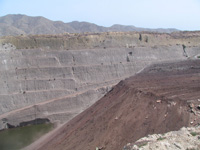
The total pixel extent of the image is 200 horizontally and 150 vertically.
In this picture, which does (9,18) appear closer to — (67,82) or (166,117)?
(67,82)

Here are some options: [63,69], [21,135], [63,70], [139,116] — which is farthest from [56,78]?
[139,116]

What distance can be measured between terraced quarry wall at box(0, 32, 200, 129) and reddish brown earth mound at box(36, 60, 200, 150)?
27.2 feet

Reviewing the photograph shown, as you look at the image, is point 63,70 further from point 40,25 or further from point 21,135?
point 40,25

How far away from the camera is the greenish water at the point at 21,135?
21891mm

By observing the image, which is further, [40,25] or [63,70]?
[40,25]

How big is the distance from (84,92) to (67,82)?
2.92 metres

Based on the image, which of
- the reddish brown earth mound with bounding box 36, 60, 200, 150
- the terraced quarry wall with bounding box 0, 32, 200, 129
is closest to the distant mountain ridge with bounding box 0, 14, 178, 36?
the terraced quarry wall with bounding box 0, 32, 200, 129

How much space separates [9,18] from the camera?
122938 millimetres

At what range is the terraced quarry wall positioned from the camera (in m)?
27.2

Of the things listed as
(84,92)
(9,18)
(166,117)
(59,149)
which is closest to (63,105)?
(84,92)

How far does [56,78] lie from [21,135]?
9231mm

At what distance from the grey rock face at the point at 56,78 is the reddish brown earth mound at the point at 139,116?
7.58 meters

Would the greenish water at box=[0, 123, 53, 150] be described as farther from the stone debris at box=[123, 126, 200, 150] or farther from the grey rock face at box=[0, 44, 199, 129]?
the stone debris at box=[123, 126, 200, 150]

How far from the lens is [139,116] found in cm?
1554
